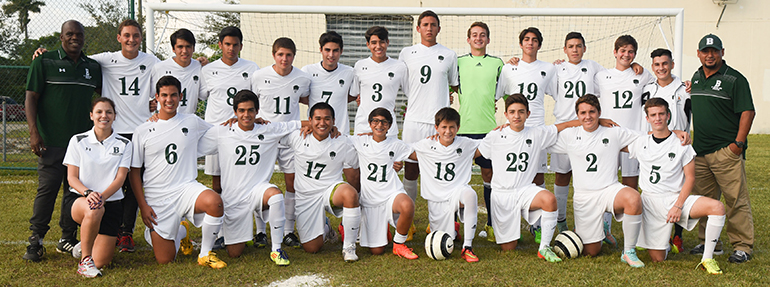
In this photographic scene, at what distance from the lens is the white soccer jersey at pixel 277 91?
16.3 feet

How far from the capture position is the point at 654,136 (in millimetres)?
4285

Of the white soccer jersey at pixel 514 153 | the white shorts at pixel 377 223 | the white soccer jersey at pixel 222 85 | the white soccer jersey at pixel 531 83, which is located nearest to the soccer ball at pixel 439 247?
the white shorts at pixel 377 223

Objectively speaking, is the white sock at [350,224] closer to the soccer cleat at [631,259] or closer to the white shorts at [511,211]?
the white shorts at [511,211]

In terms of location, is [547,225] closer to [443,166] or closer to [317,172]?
[443,166]

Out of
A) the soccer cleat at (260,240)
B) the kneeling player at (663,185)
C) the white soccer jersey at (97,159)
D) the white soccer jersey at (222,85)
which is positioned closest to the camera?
the white soccer jersey at (97,159)

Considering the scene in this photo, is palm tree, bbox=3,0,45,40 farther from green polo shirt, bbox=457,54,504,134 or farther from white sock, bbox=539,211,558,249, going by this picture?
white sock, bbox=539,211,558,249

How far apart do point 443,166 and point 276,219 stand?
1.38m

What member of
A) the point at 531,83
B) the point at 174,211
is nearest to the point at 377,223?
the point at 174,211

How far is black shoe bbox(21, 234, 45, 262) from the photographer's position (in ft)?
13.6

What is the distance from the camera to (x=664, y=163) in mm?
4176

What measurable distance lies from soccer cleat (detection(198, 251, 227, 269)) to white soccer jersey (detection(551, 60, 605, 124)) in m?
3.25

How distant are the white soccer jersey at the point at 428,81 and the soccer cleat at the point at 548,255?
152 cm

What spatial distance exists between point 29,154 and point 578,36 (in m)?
9.35

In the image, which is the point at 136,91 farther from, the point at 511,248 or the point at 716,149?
the point at 716,149
